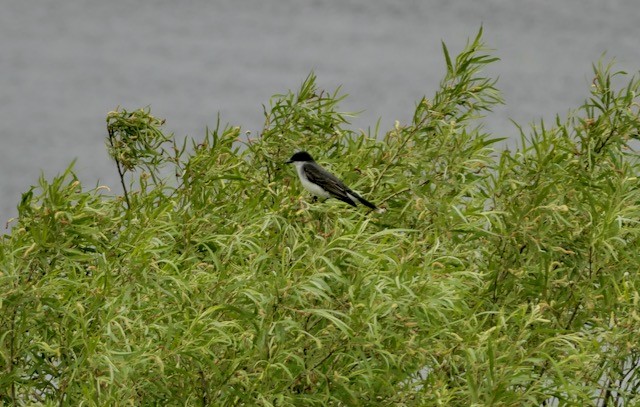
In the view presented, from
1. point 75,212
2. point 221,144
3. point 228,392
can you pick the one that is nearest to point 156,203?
point 221,144

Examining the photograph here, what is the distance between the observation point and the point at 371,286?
810 cm

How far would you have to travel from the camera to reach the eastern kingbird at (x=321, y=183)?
10117mm

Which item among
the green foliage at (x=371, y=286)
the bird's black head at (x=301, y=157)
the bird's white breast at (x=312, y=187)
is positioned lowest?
the green foliage at (x=371, y=286)

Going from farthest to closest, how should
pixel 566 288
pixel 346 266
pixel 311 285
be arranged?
pixel 566 288 < pixel 346 266 < pixel 311 285

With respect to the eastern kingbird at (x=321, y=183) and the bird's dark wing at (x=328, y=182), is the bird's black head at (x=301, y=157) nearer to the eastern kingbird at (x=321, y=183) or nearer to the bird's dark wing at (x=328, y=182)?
the eastern kingbird at (x=321, y=183)

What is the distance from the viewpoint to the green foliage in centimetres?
807

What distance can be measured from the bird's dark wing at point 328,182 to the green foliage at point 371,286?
142 millimetres

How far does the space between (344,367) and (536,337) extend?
1940 millimetres

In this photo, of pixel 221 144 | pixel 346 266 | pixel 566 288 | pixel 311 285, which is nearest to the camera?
pixel 311 285

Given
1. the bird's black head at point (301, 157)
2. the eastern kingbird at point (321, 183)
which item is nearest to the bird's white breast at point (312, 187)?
the eastern kingbird at point (321, 183)

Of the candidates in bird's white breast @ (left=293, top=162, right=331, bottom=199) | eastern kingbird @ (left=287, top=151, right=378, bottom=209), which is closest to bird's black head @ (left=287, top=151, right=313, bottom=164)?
eastern kingbird @ (left=287, top=151, right=378, bottom=209)

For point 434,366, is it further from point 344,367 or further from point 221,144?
point 221,144

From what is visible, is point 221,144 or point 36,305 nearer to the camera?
point 36,305

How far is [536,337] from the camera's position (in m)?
9.55
